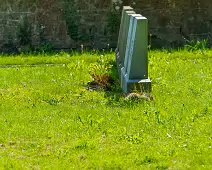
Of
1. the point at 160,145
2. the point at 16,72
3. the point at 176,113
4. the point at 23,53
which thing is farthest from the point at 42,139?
the point at 23,53

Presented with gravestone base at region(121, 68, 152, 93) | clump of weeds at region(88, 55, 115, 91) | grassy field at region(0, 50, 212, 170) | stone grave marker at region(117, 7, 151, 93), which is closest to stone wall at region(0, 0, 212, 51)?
clump of weeds at region(88, 55, 115, 91)

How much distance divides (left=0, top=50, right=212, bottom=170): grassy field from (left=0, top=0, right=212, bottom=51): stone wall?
300cm

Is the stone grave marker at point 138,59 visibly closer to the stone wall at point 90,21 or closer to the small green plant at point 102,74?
the small green plant at point 102,74

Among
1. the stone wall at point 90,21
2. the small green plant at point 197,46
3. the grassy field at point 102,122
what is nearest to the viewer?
the grassy field at point 102,122

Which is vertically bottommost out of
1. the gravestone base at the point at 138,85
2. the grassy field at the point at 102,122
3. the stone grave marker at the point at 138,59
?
the grassy field at the point at 102,122

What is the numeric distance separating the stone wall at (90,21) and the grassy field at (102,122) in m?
3.00

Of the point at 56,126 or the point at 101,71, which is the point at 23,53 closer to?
the point at 101,71

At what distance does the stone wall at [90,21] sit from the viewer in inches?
447

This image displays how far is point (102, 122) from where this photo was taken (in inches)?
221

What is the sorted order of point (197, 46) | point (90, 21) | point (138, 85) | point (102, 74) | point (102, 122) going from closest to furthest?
1. point (102, 122)
2. point (138, 85)
3. point (102, 74)
4. point (197, 46)
5. point (90, 21)

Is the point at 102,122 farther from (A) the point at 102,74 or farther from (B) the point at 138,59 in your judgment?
(A) the point at 102,74

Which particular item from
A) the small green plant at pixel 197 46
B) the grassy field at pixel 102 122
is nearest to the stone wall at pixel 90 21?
the small green plant at pixel 197 46

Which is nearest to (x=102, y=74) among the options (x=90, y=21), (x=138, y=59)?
(x=138, y=59)

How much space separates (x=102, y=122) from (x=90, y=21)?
616 cm
